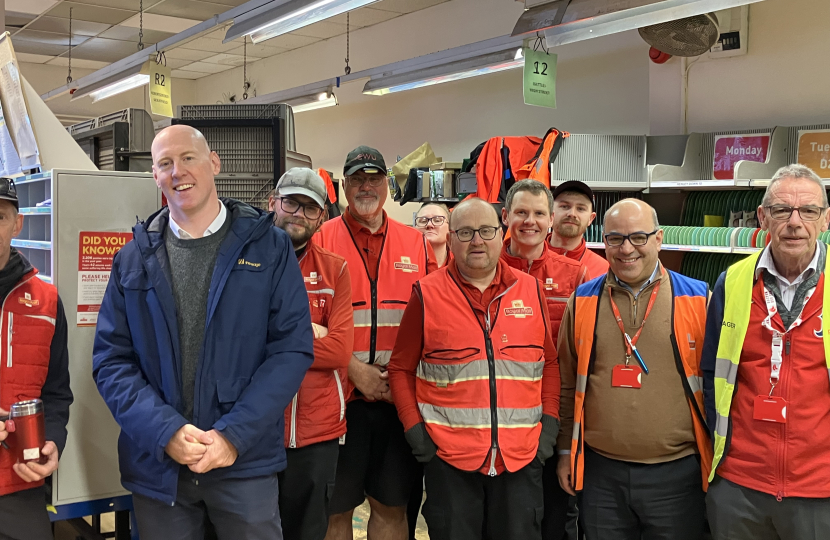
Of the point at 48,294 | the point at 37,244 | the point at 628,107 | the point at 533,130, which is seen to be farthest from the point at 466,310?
the point at 533,130

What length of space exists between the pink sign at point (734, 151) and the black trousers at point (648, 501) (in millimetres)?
3350

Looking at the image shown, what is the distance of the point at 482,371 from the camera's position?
2676mm

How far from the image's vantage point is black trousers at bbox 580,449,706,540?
257cm

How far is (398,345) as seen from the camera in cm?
288

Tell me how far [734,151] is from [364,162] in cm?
354

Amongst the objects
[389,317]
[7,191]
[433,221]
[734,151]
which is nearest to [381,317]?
[389,317]

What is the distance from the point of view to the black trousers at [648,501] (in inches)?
101

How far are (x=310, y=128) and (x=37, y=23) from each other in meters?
4.20

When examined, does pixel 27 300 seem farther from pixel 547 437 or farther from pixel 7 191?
pixel 547 437

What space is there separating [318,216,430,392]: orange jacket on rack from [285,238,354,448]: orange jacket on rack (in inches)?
8.7

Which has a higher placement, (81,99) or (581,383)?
(81,99)

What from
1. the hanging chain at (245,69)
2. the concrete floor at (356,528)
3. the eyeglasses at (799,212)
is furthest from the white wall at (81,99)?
the eyeglasses at (799,212)

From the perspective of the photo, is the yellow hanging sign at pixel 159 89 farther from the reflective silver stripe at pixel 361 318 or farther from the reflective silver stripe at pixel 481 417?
the reflective silver stripe at pixel 481 417

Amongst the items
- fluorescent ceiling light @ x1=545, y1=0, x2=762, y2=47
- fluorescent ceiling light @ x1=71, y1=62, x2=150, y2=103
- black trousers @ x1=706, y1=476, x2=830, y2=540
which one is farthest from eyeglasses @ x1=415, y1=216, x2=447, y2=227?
fluorescent ceiling light @ x1=71, y1=62, x2=150, y2=103
